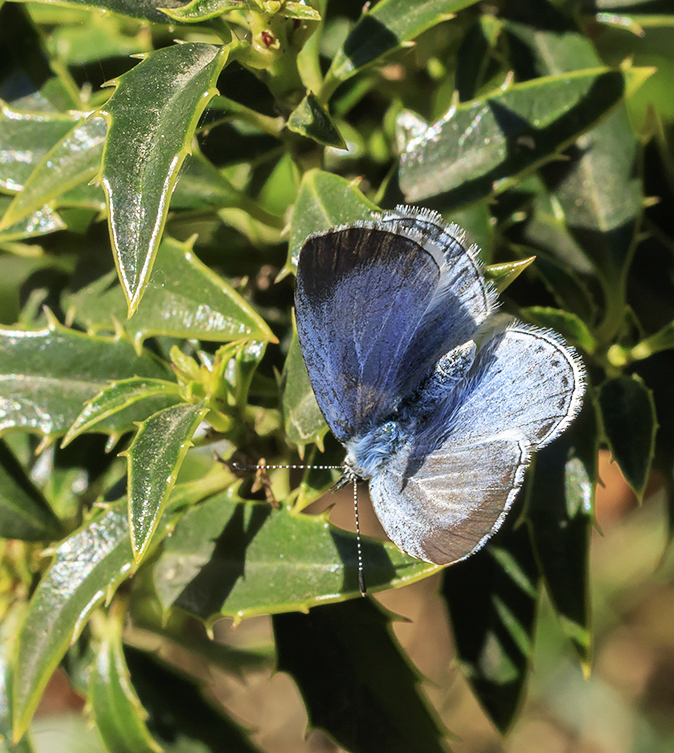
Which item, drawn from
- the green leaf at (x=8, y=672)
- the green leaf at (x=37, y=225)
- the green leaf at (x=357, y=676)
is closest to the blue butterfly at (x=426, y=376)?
the green leaf at (x=357, y=676)

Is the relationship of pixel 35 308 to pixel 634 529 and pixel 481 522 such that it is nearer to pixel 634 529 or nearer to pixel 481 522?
pixel 481 522

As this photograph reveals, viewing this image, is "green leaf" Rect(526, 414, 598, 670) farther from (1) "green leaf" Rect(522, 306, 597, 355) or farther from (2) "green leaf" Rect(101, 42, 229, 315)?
(2) "green leaf" Rect(101, 42, 229, 315)

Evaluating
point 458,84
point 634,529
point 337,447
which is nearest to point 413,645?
point 634,529

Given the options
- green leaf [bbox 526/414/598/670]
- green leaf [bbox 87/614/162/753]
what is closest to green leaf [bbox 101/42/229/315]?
green leaf [bbox 526/414/598/670]

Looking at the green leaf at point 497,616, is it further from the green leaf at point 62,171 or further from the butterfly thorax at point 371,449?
the green leaf at point 62,171

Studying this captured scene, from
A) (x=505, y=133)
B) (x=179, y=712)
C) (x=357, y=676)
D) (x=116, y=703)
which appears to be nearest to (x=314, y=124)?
(x=505, y=133)
